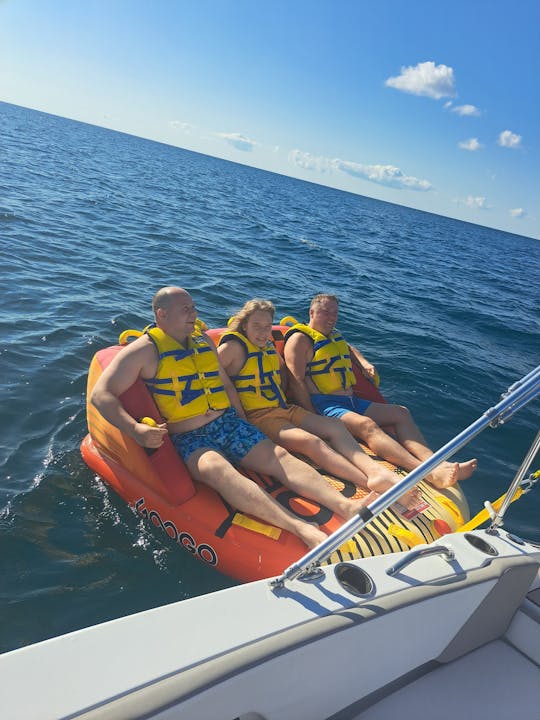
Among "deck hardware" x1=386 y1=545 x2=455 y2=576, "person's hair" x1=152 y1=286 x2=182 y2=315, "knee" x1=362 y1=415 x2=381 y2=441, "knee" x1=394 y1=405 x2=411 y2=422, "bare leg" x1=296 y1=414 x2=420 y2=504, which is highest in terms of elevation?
"person's hair" x1=152 y1=286 x2=182 y2=315

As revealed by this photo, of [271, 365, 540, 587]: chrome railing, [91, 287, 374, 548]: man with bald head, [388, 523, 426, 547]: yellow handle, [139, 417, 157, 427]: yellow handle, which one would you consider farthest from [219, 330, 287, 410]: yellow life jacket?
[271, 365, 540, 587]: chrome railing

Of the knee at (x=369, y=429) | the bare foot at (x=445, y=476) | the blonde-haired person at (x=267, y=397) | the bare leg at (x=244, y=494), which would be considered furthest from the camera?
the knee at (x=369, y=429)

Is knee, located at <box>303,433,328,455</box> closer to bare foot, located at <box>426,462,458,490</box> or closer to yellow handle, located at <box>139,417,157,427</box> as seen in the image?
bare foot, located at <box>426,462,458,490</box>

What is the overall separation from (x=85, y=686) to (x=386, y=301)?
11.4 m

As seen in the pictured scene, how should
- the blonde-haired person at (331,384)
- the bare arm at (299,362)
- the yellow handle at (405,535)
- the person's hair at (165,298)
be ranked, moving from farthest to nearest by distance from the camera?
the bare arm at (299,362), the blonde-haired person at (331,384), the person's hair at (165,298), the yellow handle at (405,535)

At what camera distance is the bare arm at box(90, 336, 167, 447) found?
3.30 m

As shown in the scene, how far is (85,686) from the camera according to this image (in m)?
1.27

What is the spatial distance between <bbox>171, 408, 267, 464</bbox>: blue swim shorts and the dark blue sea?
660mm

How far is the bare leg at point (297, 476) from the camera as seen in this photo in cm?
326

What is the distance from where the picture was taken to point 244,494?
3221 mm

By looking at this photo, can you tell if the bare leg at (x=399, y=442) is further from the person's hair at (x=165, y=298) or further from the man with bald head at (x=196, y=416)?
the person's hair at (x=165, y=298)

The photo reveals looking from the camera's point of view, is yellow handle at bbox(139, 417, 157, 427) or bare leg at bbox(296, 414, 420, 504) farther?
bare leg at bbox(296, 414, 420, 504)

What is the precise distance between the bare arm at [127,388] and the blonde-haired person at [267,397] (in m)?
0.69

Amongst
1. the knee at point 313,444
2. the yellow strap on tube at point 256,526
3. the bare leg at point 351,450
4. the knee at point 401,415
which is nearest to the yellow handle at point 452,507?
the bare leg at point 351,450
